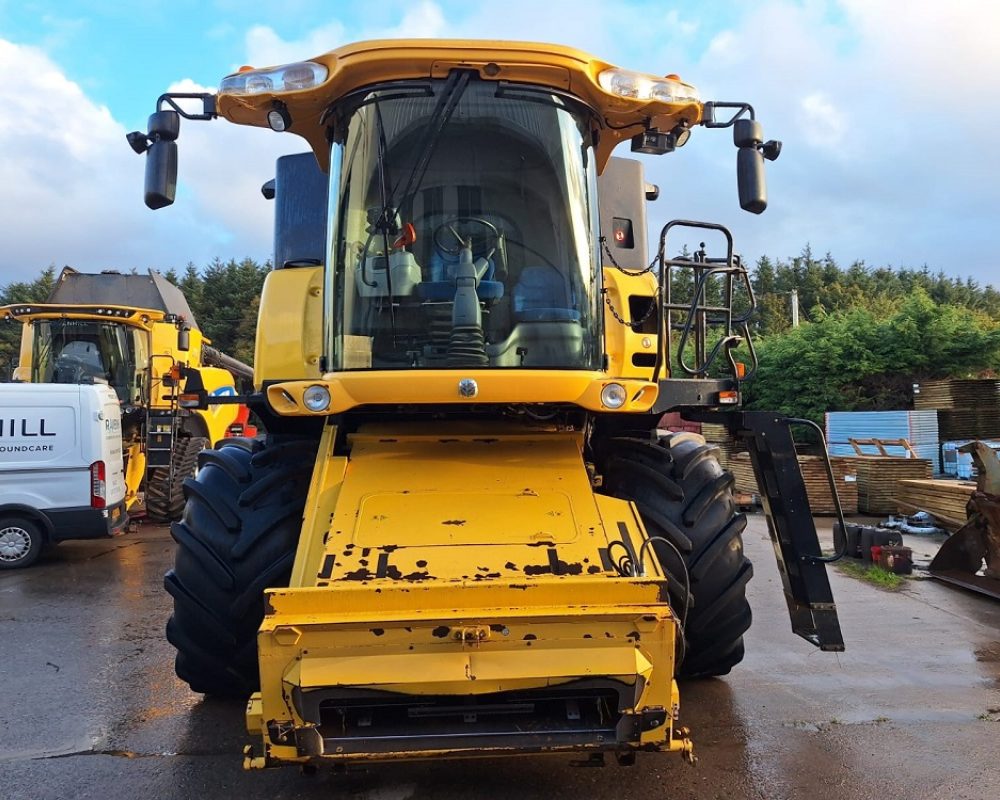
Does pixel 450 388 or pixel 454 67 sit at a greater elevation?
pixel 454 67

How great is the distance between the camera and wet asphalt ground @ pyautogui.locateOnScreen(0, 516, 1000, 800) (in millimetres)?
3223

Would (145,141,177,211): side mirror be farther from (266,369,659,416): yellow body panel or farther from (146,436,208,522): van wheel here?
(146,436,208,522): van wheel

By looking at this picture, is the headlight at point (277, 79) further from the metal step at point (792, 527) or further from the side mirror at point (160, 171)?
the metal step at point (792, 527)

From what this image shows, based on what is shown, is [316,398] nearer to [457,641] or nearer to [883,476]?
[457,641]

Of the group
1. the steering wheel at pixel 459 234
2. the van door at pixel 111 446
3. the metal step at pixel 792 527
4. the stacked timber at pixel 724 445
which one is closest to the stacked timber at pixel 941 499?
the stacked timber at pixel 724 445

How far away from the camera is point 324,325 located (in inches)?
142

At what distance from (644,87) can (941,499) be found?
7159 millimetres

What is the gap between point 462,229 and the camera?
11.8 ft

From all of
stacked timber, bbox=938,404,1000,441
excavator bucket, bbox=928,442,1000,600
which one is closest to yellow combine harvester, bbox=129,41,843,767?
excavator bucket, bbox=928,442,1000,600

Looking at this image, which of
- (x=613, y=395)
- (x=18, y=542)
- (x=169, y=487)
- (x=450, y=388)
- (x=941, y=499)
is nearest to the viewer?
(x=450, y=388)

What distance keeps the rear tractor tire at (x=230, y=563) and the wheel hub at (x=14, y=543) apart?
583 centimetres

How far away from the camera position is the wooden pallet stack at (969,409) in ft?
47.0

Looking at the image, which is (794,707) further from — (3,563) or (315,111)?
(3,563)

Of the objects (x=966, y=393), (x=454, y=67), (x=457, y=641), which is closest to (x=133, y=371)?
(x=454, y=67)
